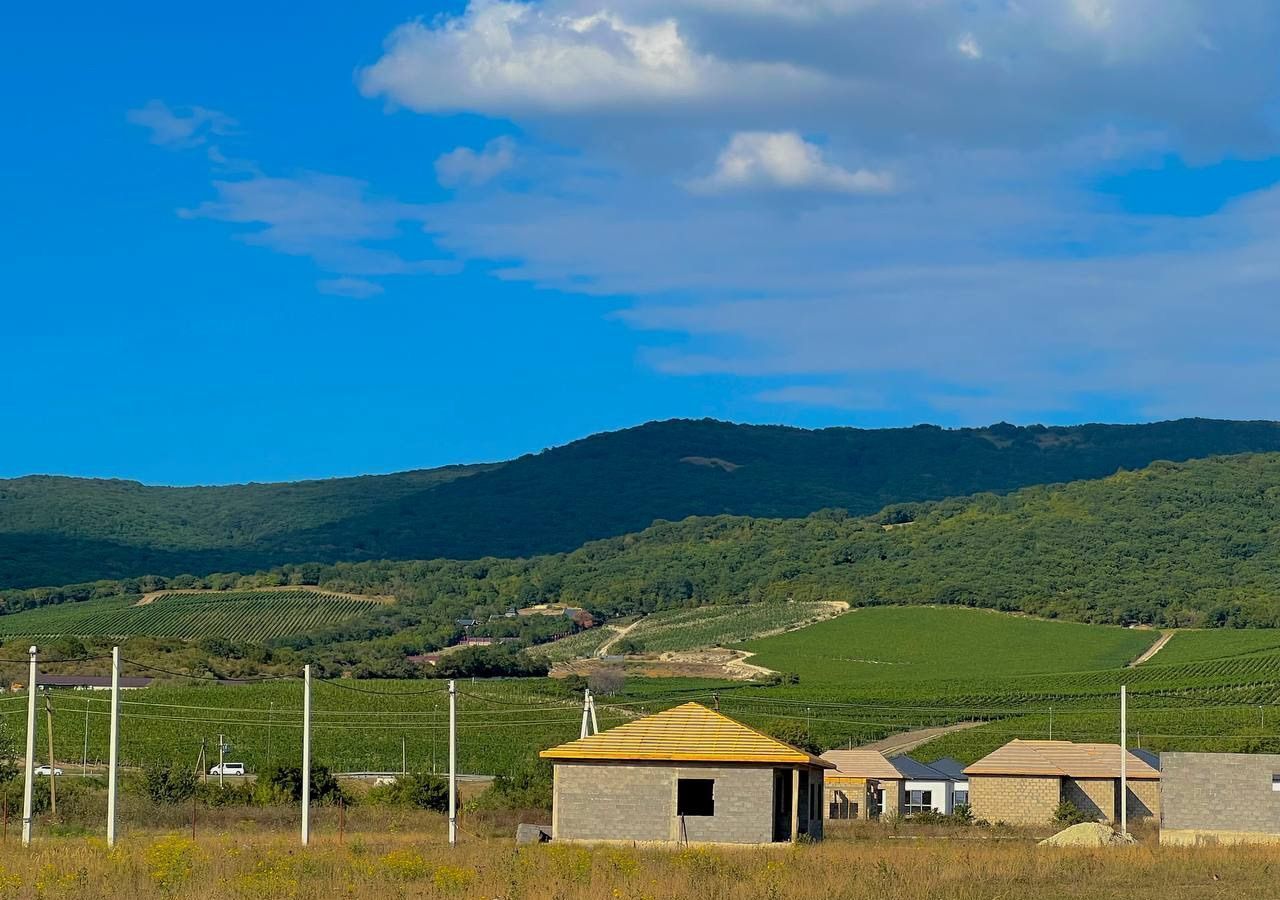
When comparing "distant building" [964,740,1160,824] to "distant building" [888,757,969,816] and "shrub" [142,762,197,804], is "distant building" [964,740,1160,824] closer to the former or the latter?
"distant building" [888,757,969,816]

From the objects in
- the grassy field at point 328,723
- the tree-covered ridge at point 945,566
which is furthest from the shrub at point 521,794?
the tree-covered ridge at point 945,566

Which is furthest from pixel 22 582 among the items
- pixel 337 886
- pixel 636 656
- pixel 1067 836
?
pixel 337 886

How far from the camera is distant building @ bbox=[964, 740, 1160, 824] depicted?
177ft

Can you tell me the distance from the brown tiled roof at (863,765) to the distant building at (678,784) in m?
25.8

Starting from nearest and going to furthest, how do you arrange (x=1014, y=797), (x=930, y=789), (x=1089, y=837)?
(x=1089, y=837) → (x=1014, y=797) → (x=930, y=789)

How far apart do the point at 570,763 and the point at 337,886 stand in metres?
13.0

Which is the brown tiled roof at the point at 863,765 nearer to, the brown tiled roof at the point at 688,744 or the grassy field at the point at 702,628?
the brown tiled roof at the point at 688,744

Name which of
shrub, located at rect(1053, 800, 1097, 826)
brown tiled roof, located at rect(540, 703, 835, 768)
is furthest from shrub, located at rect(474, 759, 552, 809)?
shrub, located at rect(1053, 800, 1097, 826)

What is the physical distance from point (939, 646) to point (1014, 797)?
184 ft

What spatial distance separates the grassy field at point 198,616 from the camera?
12400 cm

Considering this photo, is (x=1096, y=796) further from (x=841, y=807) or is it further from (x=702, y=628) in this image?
(x=702, y=628)

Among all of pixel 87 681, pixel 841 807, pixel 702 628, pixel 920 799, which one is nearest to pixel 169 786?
pixel 841 807

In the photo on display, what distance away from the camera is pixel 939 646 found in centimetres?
11044

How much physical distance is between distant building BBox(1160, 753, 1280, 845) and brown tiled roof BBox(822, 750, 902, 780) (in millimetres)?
19461
